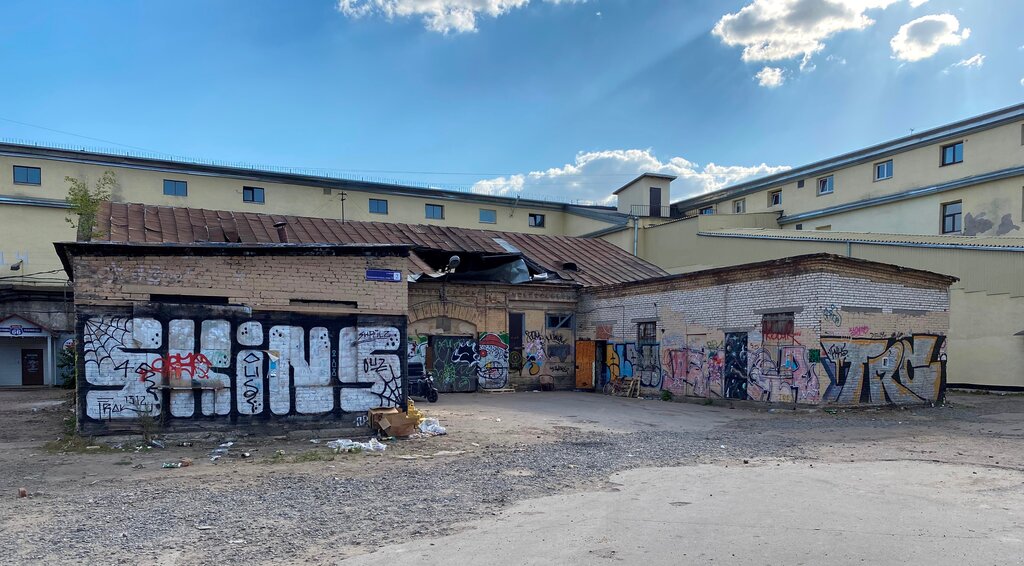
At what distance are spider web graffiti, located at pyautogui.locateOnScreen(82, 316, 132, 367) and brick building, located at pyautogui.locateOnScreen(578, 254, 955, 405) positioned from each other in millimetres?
13468

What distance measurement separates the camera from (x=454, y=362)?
2042cm

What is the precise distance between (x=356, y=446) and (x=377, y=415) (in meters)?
0.96

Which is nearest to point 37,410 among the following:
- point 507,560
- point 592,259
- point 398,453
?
point 398,453

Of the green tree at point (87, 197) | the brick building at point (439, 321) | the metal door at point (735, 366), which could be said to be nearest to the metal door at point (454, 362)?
the brick building at point (439, 321)

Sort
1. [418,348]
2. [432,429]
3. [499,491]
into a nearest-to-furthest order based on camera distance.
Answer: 1. [499,491]
2. [432,429]
3. [418,348]

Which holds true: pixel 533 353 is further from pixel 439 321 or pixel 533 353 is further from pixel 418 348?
pixel 418 348

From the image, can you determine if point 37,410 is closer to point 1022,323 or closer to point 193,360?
point 193,360

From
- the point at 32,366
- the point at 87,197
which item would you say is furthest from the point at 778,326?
the point at 32,366

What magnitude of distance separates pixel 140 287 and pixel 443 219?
30233 millimetres

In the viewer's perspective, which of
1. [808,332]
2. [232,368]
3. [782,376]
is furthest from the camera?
[782,376]

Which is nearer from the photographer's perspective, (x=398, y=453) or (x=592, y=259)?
(x=398, y=453)

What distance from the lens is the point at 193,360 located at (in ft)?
33.9

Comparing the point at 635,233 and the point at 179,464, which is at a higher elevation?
the point at 635,233

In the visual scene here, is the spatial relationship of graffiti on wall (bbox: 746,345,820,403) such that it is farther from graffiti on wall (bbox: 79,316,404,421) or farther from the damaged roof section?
graffiti on wall (bbox: 79,316,404,421)
